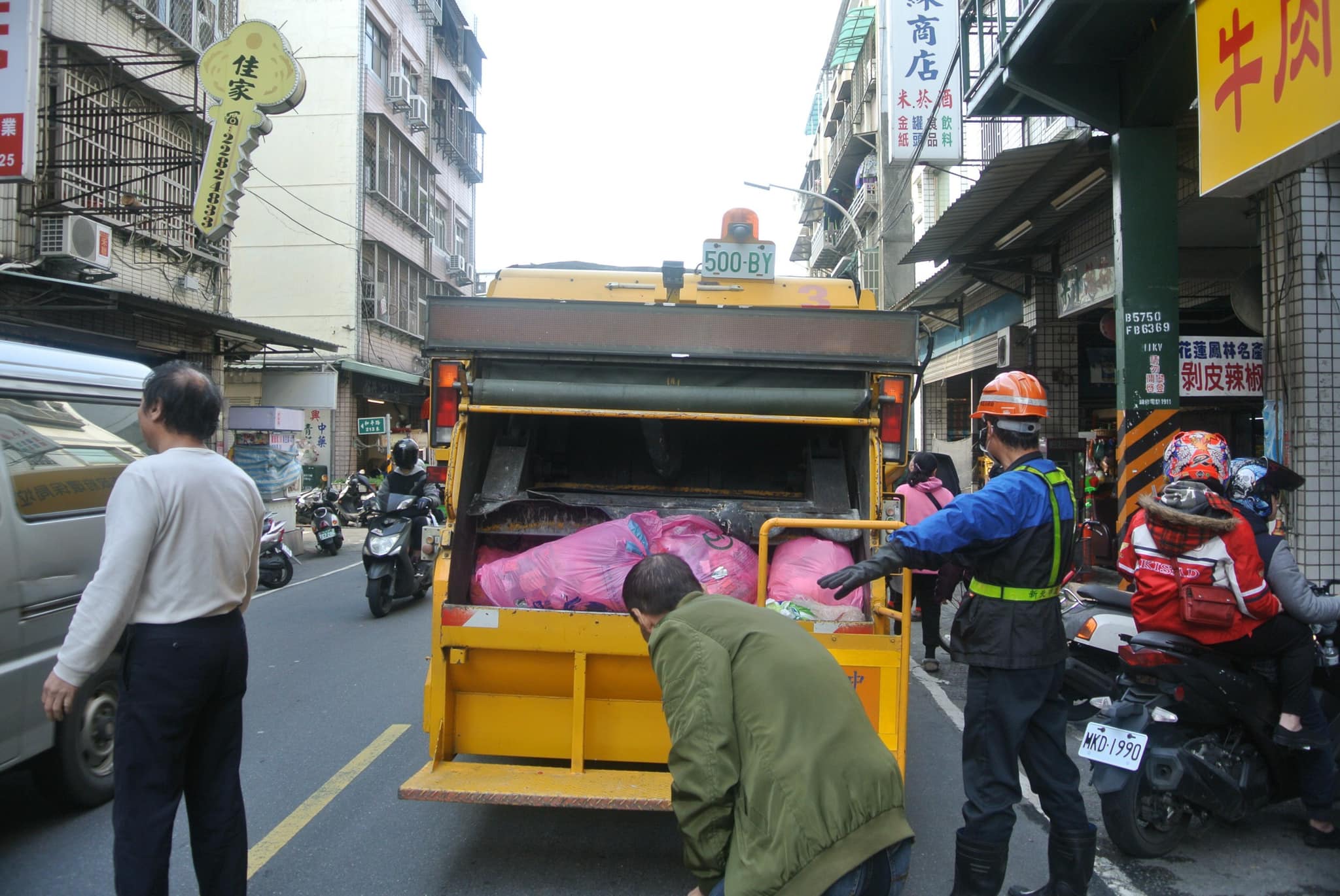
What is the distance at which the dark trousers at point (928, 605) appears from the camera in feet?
21.9

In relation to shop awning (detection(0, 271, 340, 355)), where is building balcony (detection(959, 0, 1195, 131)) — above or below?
above

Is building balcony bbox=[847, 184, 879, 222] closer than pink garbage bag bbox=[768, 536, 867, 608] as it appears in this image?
No

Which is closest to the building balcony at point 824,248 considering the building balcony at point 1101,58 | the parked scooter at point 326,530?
the parked scooter at point 326,530

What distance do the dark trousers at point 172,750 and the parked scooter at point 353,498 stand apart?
40.0 ft

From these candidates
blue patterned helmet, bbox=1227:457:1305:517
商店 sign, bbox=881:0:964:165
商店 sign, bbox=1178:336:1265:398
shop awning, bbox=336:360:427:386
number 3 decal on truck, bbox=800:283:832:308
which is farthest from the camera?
shop awning, bbox=336:360:427:386

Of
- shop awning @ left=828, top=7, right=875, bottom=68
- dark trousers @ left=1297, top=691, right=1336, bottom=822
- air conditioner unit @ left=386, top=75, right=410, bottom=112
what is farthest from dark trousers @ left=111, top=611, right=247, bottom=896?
shop awning @ left=828, top=7, right=875, bottom=68

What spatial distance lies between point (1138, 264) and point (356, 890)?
705 cm

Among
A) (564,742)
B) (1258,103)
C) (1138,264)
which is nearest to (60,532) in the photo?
(564,742)

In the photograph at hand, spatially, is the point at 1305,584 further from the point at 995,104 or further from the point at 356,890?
the point at 995,104

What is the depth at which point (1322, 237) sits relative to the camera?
6387mm

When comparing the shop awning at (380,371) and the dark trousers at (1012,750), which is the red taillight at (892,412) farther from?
the shop awning at (380,371)

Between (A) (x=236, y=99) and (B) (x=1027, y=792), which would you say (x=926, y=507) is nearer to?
(B) (x=1027, y=792)

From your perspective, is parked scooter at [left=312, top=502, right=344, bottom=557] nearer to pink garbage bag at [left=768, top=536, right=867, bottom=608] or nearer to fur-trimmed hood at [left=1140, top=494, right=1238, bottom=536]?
pink garbage bag at [left=768, top=536, right=867, bottom=608]

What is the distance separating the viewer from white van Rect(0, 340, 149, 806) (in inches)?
144
